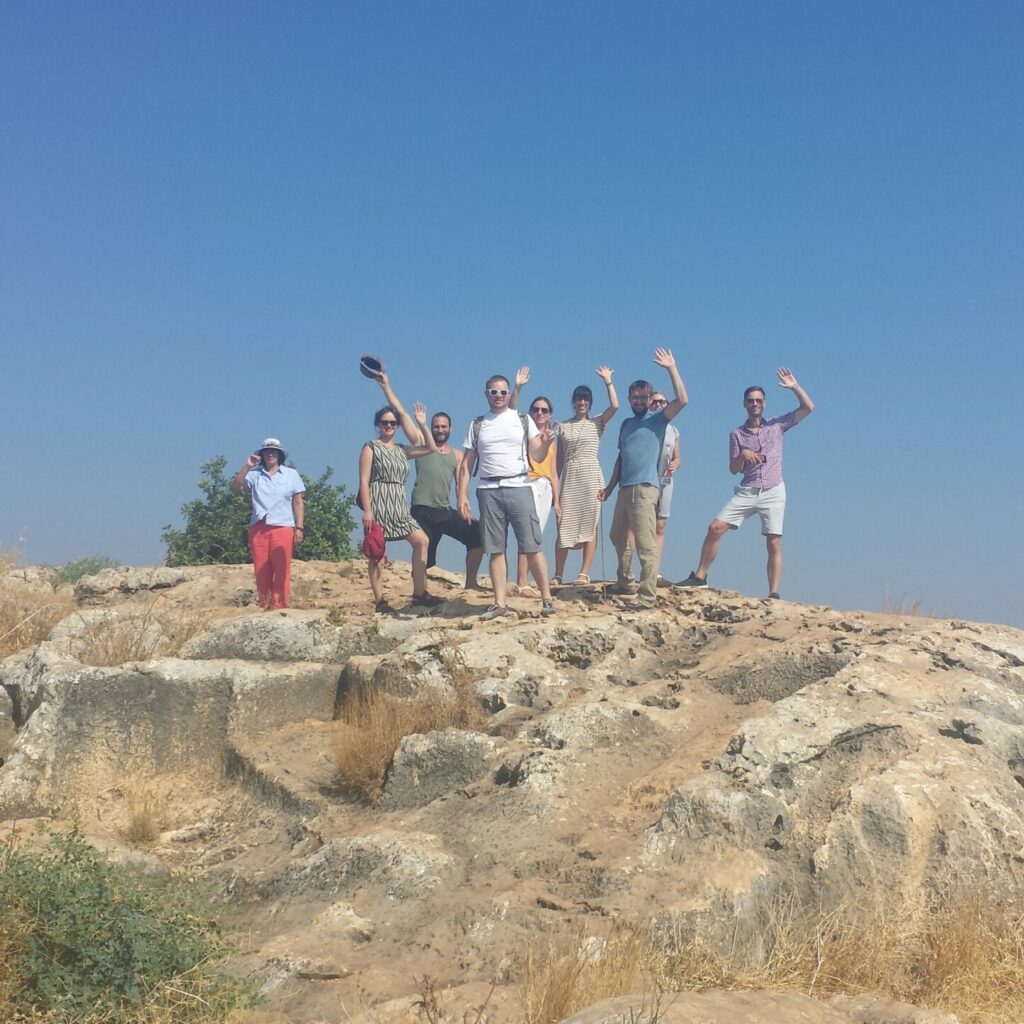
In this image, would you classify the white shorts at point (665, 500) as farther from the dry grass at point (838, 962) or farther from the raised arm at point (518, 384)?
the dry grass at point (838, 962)

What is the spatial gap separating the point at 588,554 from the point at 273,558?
2946mm

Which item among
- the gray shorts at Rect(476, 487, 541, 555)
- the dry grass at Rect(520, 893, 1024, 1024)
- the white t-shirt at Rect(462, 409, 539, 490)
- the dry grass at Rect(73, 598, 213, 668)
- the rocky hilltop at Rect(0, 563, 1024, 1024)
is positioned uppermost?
the white t-shirt at Rect(462, 409, 539, 490)

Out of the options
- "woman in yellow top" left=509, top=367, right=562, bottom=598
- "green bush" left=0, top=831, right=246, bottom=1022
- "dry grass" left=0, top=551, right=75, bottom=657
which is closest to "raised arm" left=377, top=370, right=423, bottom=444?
"woman in yellow top" left=509, top=367, right=562, bottom=598

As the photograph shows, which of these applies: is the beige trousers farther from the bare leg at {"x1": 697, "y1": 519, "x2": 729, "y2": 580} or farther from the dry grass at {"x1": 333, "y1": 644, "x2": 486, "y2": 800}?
the dry grass at {"x1": 333, "y1": 644, "x2": 486, "y2": 800}

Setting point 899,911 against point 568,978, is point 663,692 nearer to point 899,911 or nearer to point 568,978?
point 899,911

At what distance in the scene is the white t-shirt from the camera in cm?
837

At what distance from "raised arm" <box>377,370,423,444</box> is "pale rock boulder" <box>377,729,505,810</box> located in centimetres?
335

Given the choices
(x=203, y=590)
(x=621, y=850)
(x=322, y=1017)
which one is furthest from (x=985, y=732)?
(x=203, y=590)

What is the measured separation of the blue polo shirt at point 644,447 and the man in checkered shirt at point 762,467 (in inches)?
33.5

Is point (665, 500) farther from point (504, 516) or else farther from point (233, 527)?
point (233, 527)

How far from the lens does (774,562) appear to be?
974 centimetres

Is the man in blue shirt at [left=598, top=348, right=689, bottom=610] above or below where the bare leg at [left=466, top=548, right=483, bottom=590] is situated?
above

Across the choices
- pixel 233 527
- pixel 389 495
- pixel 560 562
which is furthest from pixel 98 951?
pixel 233 527

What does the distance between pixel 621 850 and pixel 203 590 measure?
6718 millimetres
